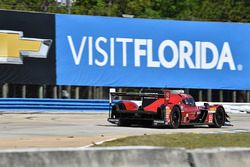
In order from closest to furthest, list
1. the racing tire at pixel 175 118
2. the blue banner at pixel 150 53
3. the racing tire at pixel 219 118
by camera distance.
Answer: the racing tire at pixel 175 118 → the racing tire at pixel 219 118 → the blue banner at pixel 150 53

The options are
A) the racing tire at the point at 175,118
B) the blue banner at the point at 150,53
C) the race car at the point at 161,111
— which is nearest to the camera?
the race car at the point at 161,111

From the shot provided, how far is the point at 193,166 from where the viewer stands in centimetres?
794

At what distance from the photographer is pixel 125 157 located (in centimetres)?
756

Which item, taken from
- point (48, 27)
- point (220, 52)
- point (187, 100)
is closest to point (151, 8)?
point (220, 52)

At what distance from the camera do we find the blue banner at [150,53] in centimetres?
3278

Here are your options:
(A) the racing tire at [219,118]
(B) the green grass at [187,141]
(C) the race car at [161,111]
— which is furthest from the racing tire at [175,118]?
(B) the green grass at [187,141]

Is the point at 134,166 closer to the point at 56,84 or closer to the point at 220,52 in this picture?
the point at 56,84

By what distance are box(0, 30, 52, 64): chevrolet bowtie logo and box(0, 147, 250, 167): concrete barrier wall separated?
2359 centimetres

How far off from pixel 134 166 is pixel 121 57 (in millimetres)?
26163

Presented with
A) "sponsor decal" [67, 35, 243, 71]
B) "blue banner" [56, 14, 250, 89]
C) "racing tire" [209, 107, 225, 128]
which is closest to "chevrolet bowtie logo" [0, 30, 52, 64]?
"blue banner" [56, 14, 250, 89]

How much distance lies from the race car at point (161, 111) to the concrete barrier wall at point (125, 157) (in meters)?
11.6

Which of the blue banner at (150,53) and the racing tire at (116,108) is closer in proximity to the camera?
the racing tire at (116,108)

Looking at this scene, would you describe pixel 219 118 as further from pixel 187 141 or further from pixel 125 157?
pixel 125 157

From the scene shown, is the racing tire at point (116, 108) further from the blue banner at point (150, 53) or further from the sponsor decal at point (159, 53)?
the sponsor decal at point (159, 53)
